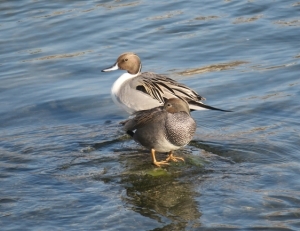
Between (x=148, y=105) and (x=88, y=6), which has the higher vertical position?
(x=88, y=6)

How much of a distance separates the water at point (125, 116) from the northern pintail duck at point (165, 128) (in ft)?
0.77

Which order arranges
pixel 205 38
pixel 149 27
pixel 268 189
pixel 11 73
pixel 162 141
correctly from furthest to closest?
pixel 149 27 < pixel 205 38 < pixel 11 73 < pixel 162 141 < pixel 268 189

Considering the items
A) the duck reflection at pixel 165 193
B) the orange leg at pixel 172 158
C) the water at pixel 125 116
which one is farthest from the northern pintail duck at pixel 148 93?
the duck reflection at pixel 165 193

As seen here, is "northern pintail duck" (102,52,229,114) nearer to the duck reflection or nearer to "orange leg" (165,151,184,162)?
"orange leg" (165,151,184,162)

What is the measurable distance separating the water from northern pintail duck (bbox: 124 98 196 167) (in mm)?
235

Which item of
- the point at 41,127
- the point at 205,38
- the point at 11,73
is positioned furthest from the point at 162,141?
the point at 205,38

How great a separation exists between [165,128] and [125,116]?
1.94m

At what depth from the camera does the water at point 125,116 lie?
5488 millimetres

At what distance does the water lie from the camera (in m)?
5.49

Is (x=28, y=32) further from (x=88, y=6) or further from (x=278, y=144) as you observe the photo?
(x=278, y=144)

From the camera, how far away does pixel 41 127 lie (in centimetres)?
773

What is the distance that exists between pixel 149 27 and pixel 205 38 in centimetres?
111

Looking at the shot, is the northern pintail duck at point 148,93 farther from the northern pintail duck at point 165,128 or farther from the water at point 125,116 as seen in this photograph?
the northern pintail duck at point 165,128

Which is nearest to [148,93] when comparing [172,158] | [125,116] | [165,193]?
[125,116]
